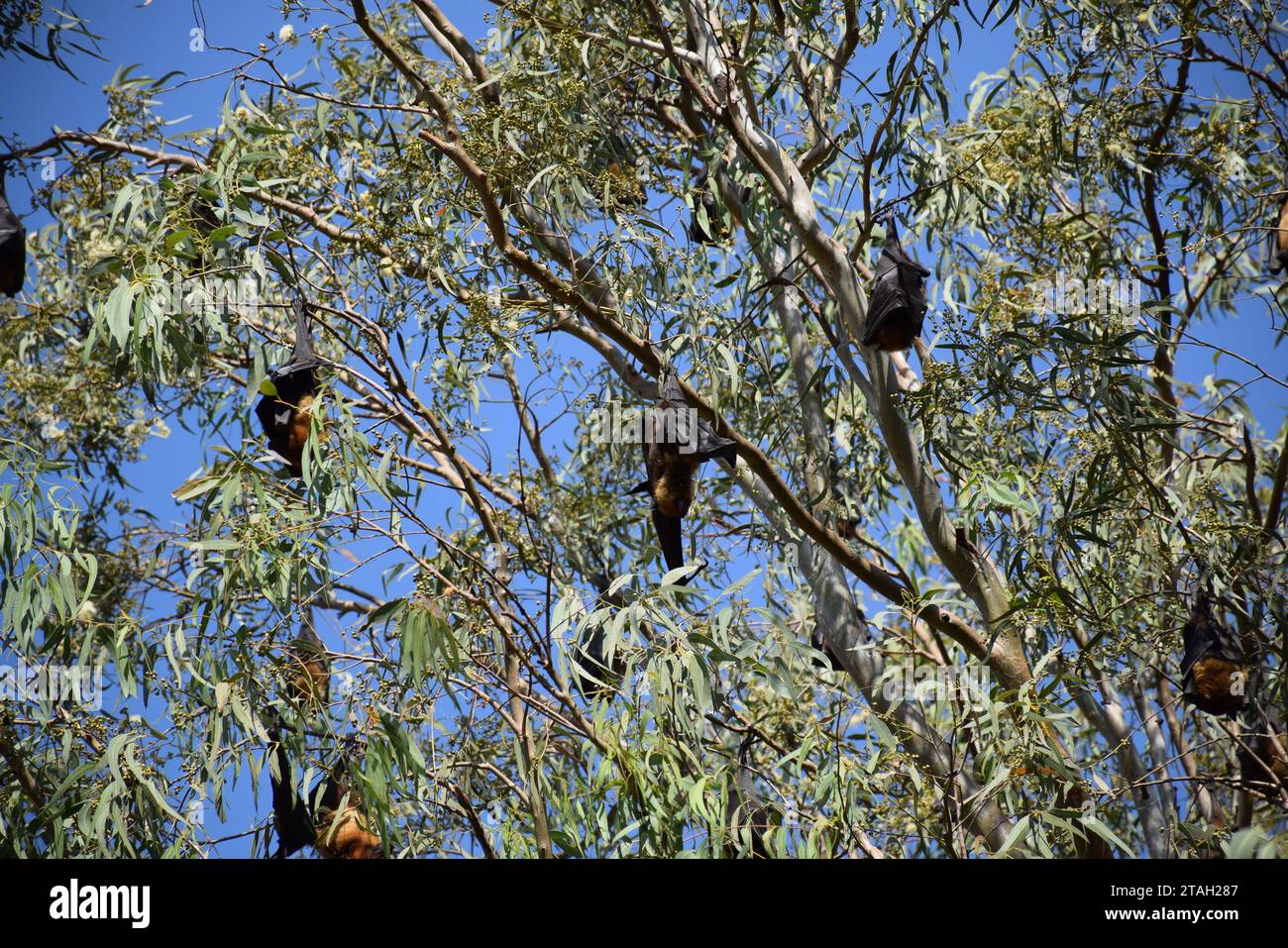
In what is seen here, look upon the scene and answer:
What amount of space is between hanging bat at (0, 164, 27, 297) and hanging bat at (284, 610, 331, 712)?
182 centimetres

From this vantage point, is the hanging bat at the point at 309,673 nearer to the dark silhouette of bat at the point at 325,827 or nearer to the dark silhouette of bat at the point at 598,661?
the dark silhouette of bat at the point at 325,827

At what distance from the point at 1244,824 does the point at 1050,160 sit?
9.00ft

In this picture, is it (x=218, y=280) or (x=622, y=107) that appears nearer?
(x=218, y=280)

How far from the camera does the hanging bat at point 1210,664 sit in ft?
14.5

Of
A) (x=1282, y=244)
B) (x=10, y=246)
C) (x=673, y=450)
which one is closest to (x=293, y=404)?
(x=673, y=450)

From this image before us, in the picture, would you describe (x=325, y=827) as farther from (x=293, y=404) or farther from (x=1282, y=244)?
(x=1282, y=244)

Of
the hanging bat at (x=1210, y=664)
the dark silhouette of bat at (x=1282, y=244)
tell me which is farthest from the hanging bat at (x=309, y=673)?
the dark silhouette of bat at (x=1282, y=244)

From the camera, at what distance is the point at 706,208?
5.38 metres

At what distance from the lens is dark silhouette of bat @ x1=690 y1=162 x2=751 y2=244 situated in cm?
505

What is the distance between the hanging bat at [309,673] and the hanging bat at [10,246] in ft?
5.97

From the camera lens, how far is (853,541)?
595cm
